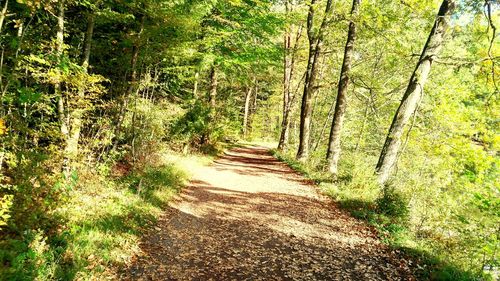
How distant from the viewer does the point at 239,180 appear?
41.8 feet

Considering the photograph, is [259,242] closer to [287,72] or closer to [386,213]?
[386,213]

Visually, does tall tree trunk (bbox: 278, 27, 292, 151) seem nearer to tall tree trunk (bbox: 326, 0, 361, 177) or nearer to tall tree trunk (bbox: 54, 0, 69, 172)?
tall tree trunk (bbox: 326, 0, 361, 177)

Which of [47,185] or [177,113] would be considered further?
[177,113]

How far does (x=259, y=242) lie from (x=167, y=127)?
8317mm

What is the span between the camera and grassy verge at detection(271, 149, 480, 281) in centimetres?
567

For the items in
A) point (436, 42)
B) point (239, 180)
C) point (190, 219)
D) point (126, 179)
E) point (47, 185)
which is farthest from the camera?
point (239, 180)

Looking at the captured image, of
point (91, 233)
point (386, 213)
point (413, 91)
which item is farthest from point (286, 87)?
point (91, 233)

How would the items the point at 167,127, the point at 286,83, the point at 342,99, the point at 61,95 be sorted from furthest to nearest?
the point at 286,83
the point at 167,127
the point at 342,99
the point at 61,95

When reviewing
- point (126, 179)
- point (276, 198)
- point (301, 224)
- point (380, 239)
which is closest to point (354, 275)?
point (380, 239)

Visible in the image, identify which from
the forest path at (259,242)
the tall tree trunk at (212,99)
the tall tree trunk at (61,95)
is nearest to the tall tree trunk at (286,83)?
the tall tree trunk at (212,99)

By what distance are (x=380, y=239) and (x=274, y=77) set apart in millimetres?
22552

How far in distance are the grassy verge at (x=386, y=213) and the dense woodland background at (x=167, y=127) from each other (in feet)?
0.13

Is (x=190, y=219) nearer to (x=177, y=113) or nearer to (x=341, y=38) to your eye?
(x=177, y=113)

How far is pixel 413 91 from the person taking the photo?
10.2m
